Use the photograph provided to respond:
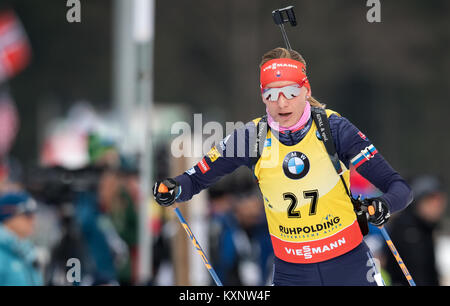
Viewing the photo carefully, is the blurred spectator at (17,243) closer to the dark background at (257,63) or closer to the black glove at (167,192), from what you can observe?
the black glove at (167,192)

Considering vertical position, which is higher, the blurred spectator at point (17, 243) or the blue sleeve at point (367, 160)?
the blue sleeve at point (367, 160)

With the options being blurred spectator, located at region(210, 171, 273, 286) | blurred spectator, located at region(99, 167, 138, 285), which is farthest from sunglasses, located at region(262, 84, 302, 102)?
blurred spectator, located at region(210, 171, 273, 286)

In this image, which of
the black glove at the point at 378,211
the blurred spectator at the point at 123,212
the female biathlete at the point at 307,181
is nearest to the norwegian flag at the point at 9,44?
the blurred spectator at the point at 123,212

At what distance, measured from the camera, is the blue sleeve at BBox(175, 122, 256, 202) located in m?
3.29

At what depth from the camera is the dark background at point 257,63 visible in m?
16.5

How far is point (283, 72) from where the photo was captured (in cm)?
309

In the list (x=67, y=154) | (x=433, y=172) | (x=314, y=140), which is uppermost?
(x=314, y=140)

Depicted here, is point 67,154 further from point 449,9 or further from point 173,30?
point 173,30

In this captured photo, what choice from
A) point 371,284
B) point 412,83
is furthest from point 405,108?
point 371,284

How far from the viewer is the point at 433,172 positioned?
1516 cm

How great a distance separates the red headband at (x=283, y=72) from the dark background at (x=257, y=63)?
7501 mm

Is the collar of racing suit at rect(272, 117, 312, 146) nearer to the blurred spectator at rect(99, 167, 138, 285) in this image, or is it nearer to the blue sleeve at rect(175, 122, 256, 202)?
→ the blue sleeve at rect(175, 122, 256, 202)
